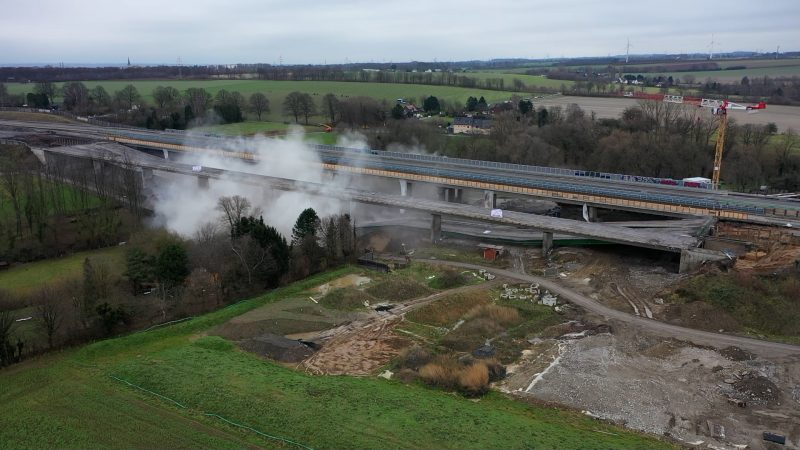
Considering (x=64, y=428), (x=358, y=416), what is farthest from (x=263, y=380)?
(x=64, y=428)

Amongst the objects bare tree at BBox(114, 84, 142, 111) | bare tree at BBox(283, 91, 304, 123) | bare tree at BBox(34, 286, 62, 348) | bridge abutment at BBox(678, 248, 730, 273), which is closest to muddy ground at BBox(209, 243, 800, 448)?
bridge abutment at BBox(678, 248, 730, 273)

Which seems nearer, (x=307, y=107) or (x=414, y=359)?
(x=414, y=359)

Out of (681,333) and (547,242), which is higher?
(547,242)

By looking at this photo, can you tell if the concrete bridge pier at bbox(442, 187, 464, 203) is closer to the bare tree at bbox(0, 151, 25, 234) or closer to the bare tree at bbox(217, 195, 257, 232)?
the bare tree at bbox(217, 195, 257, 232)

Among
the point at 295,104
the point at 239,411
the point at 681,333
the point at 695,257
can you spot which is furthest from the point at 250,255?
the point at 295,104

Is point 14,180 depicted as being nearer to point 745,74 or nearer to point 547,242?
point 547,242
